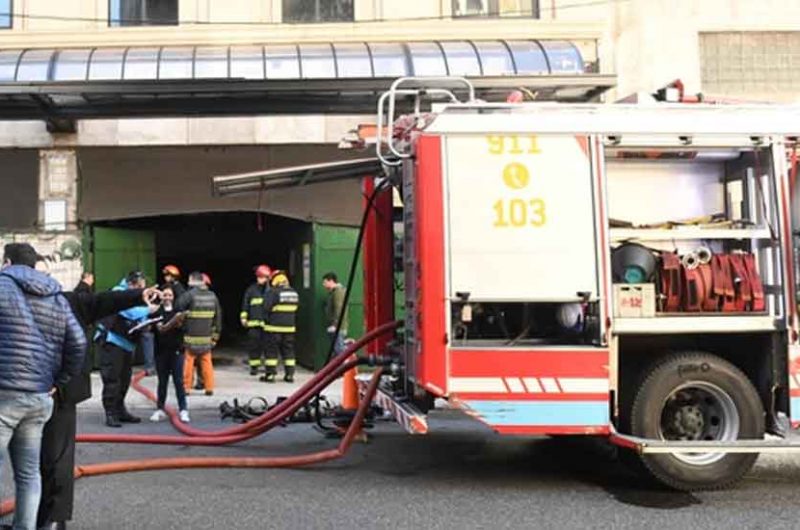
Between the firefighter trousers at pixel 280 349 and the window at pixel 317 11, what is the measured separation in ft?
18.8

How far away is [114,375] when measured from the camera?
9.07 metres

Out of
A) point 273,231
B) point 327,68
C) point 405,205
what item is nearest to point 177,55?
point 327,68

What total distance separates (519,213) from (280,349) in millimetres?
7484

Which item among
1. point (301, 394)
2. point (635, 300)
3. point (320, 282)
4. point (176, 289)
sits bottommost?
point (301, 394)

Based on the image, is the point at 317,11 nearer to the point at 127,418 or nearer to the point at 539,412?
the point at 127,418

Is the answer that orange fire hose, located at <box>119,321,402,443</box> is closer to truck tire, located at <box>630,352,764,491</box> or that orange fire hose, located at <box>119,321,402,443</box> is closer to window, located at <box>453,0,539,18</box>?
truck tire, located at <box>630,352,764,491</box>

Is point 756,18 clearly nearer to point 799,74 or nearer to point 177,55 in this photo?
point 799,74

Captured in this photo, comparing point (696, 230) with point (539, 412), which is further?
point (696, 230)

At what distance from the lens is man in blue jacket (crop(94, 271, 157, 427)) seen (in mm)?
9047

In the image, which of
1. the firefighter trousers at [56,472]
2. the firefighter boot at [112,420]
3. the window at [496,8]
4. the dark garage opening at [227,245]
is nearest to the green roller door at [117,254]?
the dark garage opening at [227,245]

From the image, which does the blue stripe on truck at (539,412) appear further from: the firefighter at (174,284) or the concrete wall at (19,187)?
the concrete wall at (19,187)

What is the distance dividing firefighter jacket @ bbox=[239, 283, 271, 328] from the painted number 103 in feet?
24.2

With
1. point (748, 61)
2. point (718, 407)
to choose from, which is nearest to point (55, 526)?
point (718, 407)

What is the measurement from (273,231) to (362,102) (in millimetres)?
4492
